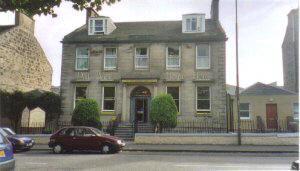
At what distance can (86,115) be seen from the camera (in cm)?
2719

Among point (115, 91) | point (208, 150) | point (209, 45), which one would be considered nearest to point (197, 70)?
point (209, 45)

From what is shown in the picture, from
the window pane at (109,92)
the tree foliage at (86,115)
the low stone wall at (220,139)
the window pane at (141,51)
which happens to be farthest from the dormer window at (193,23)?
the low stone wall at (220,139)

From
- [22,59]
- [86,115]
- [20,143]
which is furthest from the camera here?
[22,59]

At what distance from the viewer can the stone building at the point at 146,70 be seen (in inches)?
1162

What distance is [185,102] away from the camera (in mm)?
29531

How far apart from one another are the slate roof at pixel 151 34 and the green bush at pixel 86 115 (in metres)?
6.38

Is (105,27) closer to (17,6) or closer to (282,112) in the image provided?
(282,112)

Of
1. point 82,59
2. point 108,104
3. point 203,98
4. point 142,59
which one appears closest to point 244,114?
point 203,98

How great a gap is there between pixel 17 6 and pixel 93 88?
72.5ft

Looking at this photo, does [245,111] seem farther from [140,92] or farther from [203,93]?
[140,92]

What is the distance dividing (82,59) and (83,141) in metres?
13.4

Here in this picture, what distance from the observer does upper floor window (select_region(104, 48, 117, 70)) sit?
102ft

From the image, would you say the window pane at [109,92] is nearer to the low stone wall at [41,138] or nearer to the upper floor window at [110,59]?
the upper floor window at [110,59]

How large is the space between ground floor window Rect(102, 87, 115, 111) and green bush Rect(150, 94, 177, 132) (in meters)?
5.42
